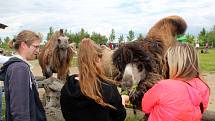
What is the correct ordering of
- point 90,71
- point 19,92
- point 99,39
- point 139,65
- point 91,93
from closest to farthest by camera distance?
point 91,93 → point 90,71 → point 19,92 → point 139,65 → point 99,39

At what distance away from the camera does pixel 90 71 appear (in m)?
4.27

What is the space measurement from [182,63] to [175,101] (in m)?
0.31

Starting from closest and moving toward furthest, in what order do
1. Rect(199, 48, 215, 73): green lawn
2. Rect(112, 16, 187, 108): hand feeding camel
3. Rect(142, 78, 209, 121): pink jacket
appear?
Rect(142, 78, 209, 121): pink jacket
Rect(112, 16, 187, 108): hand feeding camel
Rect(199, 48, 215, 73): green lawn

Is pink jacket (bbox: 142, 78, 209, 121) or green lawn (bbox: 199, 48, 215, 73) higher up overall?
pink jacket (bbox: 142, 78, 209, 121)

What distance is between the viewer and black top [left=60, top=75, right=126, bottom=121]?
14.0ft

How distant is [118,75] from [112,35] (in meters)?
63.1

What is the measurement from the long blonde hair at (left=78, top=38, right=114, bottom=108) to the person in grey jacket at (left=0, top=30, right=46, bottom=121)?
577mm

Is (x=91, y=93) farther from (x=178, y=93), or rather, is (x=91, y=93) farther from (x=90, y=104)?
(x=178, y=93)

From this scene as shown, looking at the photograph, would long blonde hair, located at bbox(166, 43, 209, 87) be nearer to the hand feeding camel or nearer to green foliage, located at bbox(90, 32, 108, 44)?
the hand feeding camel

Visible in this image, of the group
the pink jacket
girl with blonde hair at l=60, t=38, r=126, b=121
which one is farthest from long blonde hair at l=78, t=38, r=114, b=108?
the pink jacket

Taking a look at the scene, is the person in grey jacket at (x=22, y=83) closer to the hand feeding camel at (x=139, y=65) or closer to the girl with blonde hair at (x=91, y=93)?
the girl with blonde hair at (x=91, y=93)

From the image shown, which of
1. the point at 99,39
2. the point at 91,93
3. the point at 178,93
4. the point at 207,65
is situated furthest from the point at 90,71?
the point at 207,65

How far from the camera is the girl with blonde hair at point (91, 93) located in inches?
166

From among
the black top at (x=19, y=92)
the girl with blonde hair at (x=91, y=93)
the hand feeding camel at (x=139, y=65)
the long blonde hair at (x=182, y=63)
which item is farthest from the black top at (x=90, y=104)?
the long blonde hair at (x=182, y=63)
